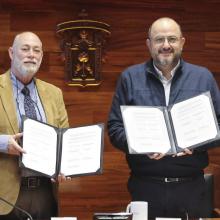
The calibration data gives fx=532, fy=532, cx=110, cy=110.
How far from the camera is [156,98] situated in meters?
2.91

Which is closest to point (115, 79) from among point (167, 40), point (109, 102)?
point (109, 102)

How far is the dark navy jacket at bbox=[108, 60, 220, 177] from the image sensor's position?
111 inches

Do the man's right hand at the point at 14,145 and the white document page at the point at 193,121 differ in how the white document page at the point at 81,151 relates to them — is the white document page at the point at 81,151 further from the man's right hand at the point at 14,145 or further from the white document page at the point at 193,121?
the white document page at the point at 193,121

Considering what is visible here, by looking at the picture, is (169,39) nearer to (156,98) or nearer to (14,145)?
(156,98)

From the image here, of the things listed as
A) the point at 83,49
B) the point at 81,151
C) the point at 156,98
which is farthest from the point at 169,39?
the point at 83,49

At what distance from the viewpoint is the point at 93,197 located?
418 centimetres

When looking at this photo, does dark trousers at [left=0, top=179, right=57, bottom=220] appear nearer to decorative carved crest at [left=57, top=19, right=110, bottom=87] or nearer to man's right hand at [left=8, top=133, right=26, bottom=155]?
man's right hand at [left=8, top=133, right=26, bottom=155]

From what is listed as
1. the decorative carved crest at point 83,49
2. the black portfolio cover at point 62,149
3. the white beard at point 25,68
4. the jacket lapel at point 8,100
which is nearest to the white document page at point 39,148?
the black portfolio cover at point 62,149

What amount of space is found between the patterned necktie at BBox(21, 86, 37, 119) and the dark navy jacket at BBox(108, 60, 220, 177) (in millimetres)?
432

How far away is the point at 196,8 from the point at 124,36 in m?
0.60

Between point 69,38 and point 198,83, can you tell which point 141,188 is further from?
point 69,38

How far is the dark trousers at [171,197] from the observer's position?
2809 mm

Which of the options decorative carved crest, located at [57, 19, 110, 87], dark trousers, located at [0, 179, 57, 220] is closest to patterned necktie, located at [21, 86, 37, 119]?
dark trousers, located at [0, 179, 57, 220]

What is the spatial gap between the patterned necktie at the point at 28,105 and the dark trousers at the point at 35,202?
0.39m
